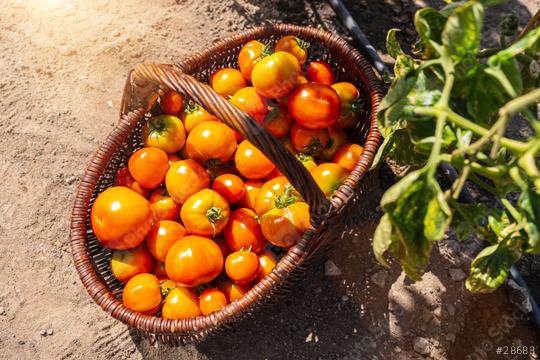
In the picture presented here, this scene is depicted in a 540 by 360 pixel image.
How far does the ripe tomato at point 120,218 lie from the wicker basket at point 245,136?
0.41 feet

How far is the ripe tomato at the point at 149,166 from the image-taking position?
173 centimetres

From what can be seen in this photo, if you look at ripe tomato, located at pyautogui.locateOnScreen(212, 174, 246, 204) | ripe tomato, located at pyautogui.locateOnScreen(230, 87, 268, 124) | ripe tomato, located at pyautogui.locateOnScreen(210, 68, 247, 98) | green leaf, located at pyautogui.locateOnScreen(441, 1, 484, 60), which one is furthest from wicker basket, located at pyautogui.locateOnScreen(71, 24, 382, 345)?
green leaf, located at pyautogui.locateOnScreen(441, 1, 484, 60)

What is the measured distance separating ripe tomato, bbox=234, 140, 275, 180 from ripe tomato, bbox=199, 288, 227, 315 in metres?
0.45

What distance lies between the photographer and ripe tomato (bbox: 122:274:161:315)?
159 centimetres

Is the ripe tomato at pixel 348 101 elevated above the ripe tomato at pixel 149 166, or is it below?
above

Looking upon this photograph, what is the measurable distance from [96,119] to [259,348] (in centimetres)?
137

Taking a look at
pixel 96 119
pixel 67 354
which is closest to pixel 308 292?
pixel 67 354

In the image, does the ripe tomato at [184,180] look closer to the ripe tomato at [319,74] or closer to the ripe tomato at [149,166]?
the ripe tomato at [149,166]

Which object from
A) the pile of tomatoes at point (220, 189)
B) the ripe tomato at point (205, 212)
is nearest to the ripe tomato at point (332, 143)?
the pile of tomatoes at point (220, 189)

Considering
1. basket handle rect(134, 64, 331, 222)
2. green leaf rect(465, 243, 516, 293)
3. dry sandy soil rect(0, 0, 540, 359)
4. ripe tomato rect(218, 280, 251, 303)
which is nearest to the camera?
green leaf rect(465, 243, 516, 293)

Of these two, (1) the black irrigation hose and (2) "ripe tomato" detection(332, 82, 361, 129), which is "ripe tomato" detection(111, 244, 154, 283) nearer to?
(2) "ripe tomato" detection(332, 82, 361, 129)

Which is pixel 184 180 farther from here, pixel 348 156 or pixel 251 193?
pixel 348 156

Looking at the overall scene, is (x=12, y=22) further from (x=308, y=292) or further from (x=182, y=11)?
(x=308, y=292)

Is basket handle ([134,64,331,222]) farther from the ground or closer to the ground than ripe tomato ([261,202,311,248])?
farther from the ground
